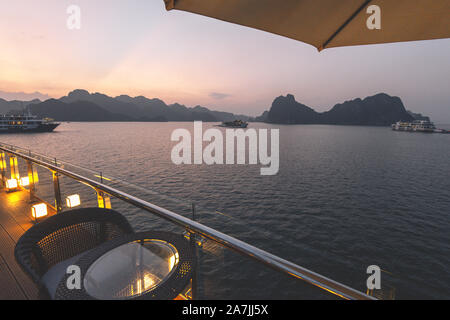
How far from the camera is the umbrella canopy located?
190 cm

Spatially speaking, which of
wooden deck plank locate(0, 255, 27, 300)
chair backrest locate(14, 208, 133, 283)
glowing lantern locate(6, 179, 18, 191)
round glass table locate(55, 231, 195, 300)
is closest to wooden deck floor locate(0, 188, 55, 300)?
wooden deck plank locate(0, 255, 27, 300)

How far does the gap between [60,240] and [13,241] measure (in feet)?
7.10

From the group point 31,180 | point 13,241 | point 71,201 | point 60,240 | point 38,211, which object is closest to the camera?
point 60,240

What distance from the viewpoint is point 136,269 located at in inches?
63.0

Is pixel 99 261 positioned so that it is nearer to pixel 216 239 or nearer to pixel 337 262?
pixel 216 239

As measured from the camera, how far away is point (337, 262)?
9445 millimetres

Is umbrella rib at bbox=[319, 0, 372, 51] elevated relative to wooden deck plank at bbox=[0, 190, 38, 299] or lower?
elevated

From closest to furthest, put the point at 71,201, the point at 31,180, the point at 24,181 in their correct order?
1. the point at 71,201
2. the point at 31,180
3. the point at 24,181

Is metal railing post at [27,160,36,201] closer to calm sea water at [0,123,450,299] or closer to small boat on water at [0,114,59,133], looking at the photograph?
calm sea water at [0,123,450,299]

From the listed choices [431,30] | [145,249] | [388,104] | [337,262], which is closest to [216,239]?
[145,249]

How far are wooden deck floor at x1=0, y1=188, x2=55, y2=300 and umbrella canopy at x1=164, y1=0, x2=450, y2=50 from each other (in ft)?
11.1

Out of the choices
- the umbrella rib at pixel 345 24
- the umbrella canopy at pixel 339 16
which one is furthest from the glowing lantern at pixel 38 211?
the umbrella rib at pixel 345 24

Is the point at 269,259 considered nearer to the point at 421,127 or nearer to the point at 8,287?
the point at 8,287

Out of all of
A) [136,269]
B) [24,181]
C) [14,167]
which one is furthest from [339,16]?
[14,167]
